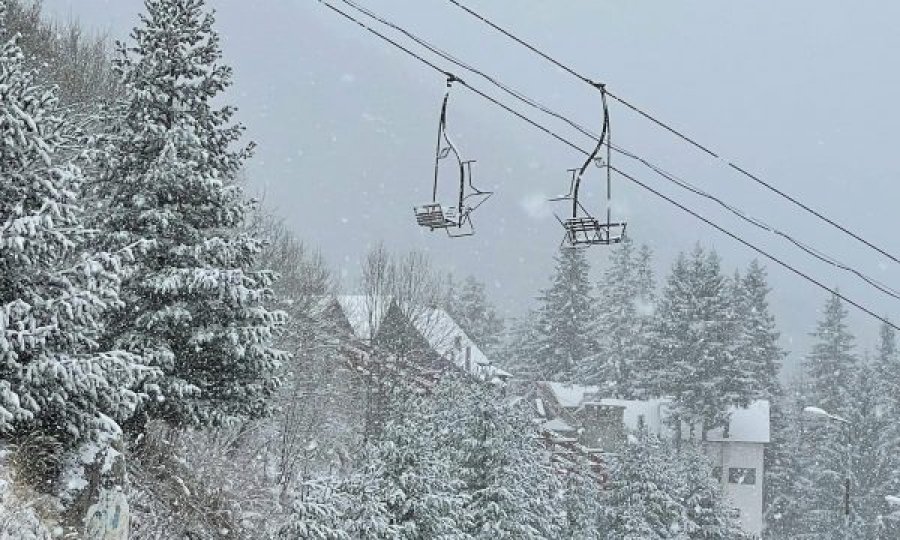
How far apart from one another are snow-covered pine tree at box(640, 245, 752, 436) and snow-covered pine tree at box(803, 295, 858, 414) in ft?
43.4

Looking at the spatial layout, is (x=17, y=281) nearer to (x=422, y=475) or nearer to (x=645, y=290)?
(x=422, y=475)

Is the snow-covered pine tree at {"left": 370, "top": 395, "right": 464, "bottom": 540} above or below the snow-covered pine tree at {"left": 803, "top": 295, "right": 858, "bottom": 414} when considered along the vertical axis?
below

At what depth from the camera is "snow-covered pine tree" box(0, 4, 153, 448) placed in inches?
461

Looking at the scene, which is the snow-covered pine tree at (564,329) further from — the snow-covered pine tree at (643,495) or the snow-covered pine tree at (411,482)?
the snow-covered pine tree at (411,482)

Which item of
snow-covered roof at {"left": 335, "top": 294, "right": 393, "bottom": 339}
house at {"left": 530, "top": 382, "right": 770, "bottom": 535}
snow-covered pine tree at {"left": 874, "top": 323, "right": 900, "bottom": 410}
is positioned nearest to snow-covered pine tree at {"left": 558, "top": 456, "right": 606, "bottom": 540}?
snow-covered roof at {"left": 335, "top": 294, "right": 393, "bottom": 339}

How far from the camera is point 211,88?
60.4 feet

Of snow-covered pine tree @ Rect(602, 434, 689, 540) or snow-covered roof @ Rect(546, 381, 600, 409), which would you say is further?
snow-covered roof @ Rect(546, 381, 600, 409)

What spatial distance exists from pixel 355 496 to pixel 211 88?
894 centimetres

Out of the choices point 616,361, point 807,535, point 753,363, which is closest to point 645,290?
point 616,361

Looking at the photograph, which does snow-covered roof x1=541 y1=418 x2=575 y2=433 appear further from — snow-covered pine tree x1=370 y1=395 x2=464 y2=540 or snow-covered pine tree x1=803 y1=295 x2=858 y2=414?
snow-covered pine tree x1=370 y1=395 x2=464 y2=540

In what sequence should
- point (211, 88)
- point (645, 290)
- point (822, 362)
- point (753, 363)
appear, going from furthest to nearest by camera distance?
1. point (645, 290)
2. point (822, 362)
3. point (753, 363)
4. point (211, 88)

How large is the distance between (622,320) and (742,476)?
21998 mm

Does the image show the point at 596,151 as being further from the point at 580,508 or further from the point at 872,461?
the point at 872,461

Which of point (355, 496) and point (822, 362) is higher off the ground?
point (822, 362)
